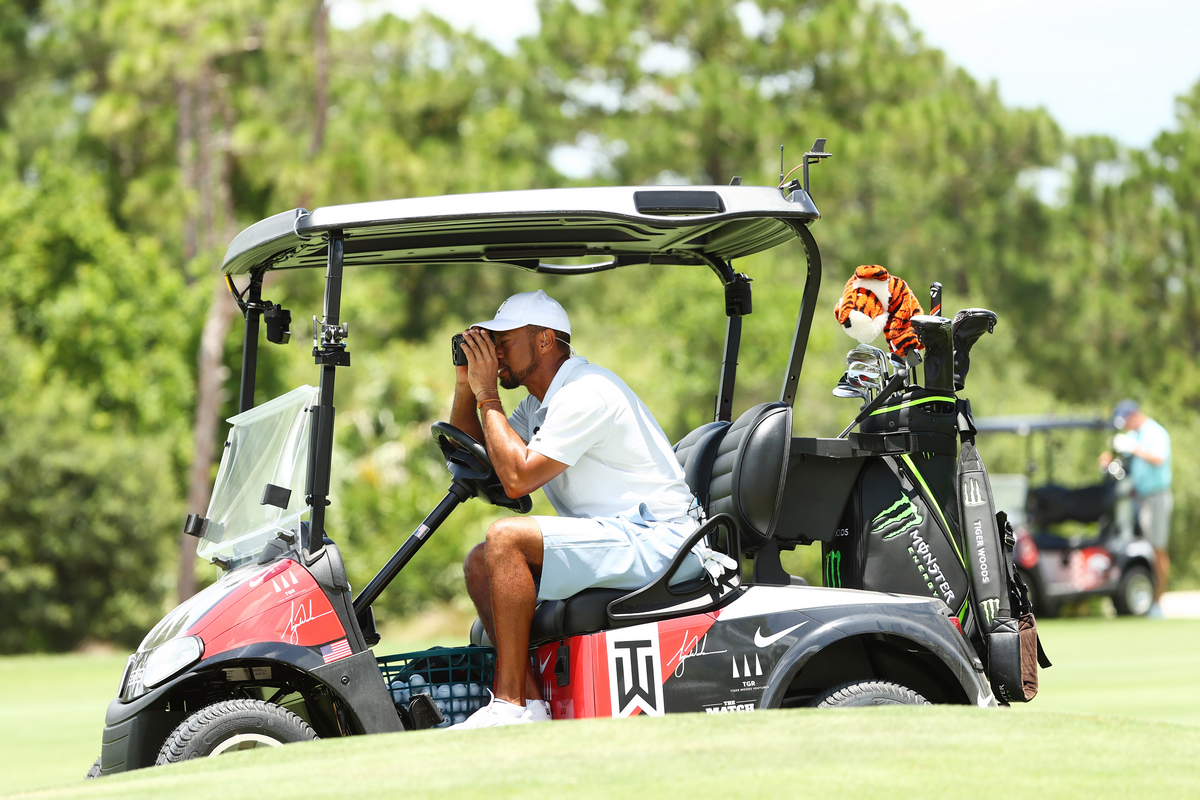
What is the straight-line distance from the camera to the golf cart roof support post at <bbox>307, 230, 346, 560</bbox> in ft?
13.0

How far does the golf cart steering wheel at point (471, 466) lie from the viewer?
4297mm

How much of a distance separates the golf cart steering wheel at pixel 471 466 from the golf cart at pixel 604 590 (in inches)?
0.4

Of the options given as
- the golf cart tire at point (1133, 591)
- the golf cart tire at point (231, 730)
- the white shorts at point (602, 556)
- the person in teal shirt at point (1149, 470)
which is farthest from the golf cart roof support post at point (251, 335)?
the golf cart tire at point (1133, 591)

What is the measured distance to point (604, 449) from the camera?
167 inches

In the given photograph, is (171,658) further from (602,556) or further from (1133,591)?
(1133,591)

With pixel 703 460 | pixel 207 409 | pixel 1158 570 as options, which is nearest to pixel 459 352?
pixel 703 460

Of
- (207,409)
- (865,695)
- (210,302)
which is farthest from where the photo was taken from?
(210,302)

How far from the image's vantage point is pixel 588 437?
415cm

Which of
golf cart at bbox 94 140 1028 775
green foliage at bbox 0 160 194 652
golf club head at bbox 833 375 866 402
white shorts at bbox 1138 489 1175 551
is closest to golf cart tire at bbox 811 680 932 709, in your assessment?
golf cart at bbox 94 140 1028 775

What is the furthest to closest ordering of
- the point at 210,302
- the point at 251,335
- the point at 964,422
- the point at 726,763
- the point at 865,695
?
the point at 210,302 → the point at 251,335 → the point at 964,422 → the point at 865,695 → the point at 726,763

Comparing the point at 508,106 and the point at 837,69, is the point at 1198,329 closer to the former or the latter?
the point at 837,69

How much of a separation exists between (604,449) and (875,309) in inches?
45.0

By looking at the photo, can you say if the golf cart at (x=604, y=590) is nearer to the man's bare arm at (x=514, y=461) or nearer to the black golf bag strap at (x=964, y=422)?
the black golf bag strap at (x=964, y=422)

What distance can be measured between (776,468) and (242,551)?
1.64 m
